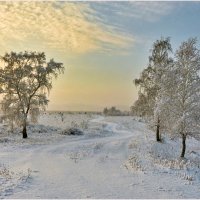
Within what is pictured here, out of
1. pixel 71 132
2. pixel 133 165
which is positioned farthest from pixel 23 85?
pixel 133 165

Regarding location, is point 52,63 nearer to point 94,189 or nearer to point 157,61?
point 157,61

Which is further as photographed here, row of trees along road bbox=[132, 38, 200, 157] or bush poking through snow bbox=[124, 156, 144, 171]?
row of trees along road bbox=[132, 38, 200, 157]

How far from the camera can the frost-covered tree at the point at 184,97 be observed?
101ft

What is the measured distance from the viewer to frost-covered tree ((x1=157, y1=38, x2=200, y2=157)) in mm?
30828

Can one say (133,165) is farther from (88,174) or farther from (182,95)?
(182,95)

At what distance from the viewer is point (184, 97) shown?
31.7m

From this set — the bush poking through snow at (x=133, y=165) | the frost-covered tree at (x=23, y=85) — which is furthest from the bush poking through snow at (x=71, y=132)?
the bush poking through snow at (x=133, y=165)

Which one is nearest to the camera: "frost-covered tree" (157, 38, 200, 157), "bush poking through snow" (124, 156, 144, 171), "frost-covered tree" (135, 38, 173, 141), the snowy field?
the snowy field

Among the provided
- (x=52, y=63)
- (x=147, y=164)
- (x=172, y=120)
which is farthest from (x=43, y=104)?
(x=147, y=164)

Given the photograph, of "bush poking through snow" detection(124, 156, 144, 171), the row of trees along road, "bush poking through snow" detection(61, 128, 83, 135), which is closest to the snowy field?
"bush poking through snow" detection(124, 156, 144, 171)

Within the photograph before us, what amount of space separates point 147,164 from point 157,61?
1909cm

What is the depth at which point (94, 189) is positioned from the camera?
55.0ft

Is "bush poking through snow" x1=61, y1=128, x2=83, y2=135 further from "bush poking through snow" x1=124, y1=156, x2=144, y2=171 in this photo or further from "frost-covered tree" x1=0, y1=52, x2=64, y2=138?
"bush poking through snow" x1=124, y1=156, x2=144, y2=171

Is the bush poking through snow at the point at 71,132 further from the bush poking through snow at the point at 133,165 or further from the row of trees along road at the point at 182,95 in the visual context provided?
the bush poking through snow at the point at 133,165
